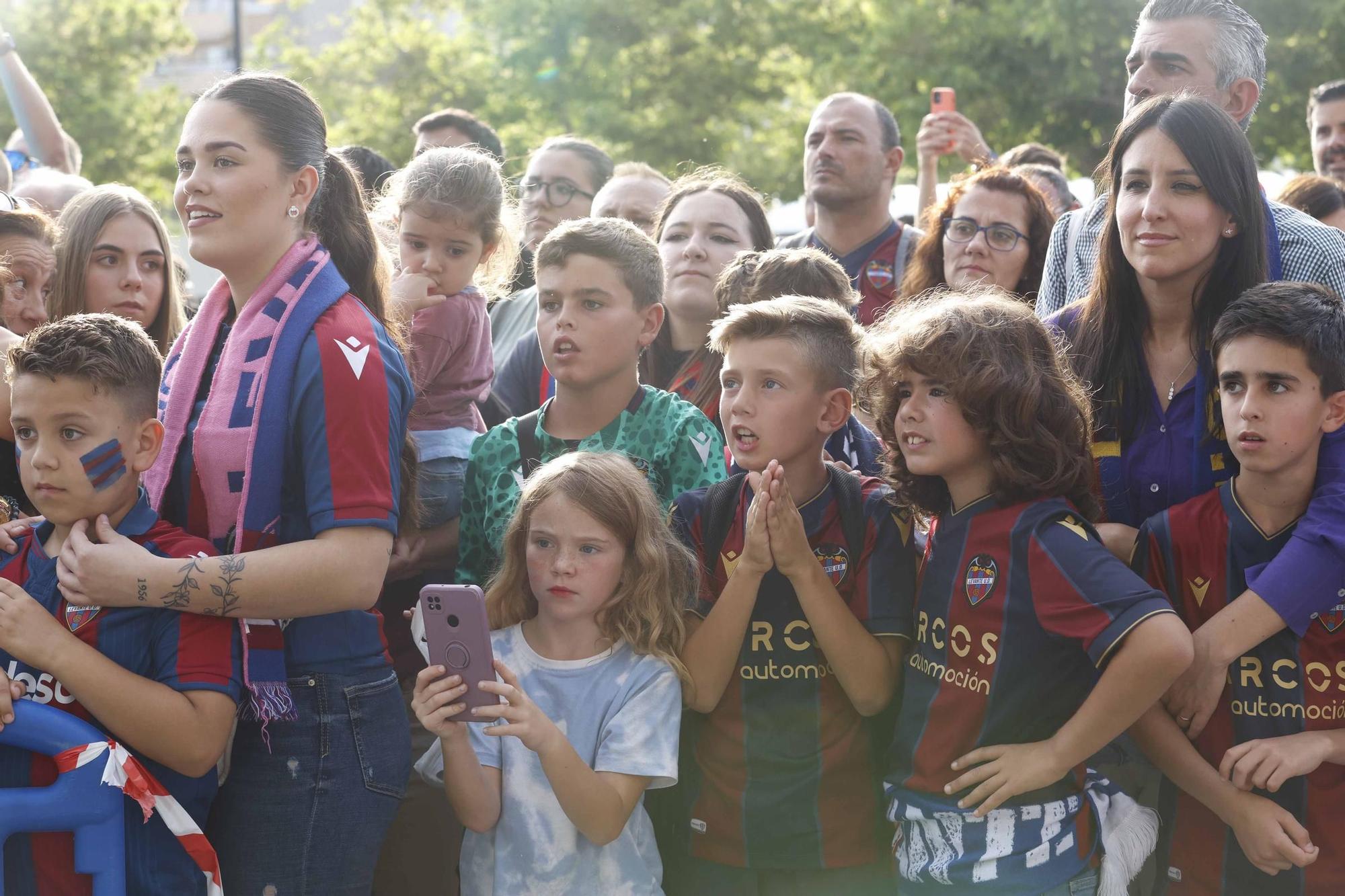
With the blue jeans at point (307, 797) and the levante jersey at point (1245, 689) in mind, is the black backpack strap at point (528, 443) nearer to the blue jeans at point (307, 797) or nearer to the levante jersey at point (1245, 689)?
the blue jeans at point (307, 797)

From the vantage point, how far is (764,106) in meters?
18.2

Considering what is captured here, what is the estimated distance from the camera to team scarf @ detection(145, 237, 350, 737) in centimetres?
245

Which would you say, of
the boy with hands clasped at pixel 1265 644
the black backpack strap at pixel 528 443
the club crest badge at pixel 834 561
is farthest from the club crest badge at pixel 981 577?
the black backpack strap at pixel 528 443

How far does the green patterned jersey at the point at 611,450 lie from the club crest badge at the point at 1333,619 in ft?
4.51

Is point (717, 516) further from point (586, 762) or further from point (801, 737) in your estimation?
point (586, 762)

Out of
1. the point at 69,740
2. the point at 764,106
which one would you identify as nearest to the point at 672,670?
the point at 69,740

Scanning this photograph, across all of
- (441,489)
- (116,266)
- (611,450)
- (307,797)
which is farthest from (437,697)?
(116,266)

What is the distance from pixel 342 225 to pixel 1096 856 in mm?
2096

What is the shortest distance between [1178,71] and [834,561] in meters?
2.05

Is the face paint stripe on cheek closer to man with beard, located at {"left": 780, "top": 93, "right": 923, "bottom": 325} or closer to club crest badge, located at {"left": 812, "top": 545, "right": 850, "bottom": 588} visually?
club crest badge, located at {"left": 812, "top": 545, "right": 850, "bottom": 588}

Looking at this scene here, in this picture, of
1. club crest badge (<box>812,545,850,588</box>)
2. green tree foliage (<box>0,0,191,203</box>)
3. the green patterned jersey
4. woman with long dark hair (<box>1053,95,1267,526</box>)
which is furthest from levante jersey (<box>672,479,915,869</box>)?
green tree foliage (<box>0,0,191,203</box>)

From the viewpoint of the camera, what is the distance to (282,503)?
250cm

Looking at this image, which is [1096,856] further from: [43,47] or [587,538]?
[43,47]

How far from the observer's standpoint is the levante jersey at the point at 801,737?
109 inches
